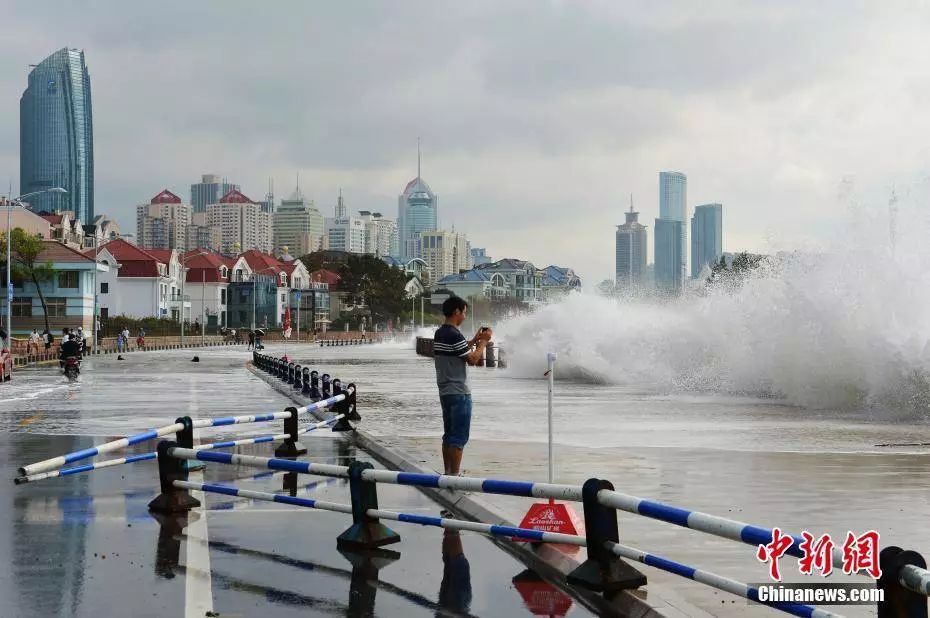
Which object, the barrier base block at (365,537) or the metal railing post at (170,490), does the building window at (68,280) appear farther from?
the barrier base block at (365,537)

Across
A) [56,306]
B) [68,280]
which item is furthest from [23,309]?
[68,280]

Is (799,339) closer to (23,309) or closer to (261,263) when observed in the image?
(23,309)

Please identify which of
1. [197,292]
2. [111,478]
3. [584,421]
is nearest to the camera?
[111,478]

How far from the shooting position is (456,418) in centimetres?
1202

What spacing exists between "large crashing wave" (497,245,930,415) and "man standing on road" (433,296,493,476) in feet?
47.4

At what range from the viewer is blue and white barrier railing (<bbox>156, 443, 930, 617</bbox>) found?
6.15 metres

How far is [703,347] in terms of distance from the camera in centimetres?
3547

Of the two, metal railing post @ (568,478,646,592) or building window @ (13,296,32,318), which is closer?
metal railing post @ (568,478,646,592)

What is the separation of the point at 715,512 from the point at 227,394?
21.8 metres

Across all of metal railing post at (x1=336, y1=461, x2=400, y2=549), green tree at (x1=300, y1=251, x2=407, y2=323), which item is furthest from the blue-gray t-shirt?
green tree at (x1=300, y1=251, x2=407, y2=323)

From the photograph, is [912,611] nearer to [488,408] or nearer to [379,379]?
[488,408]

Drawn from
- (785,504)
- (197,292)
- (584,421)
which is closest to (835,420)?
(584,421)

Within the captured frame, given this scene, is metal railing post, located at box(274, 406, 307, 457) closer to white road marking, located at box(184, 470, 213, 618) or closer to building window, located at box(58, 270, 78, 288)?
Answer: white road marking, located at box(184, 470, 213, 618)

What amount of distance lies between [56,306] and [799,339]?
8038 cm
